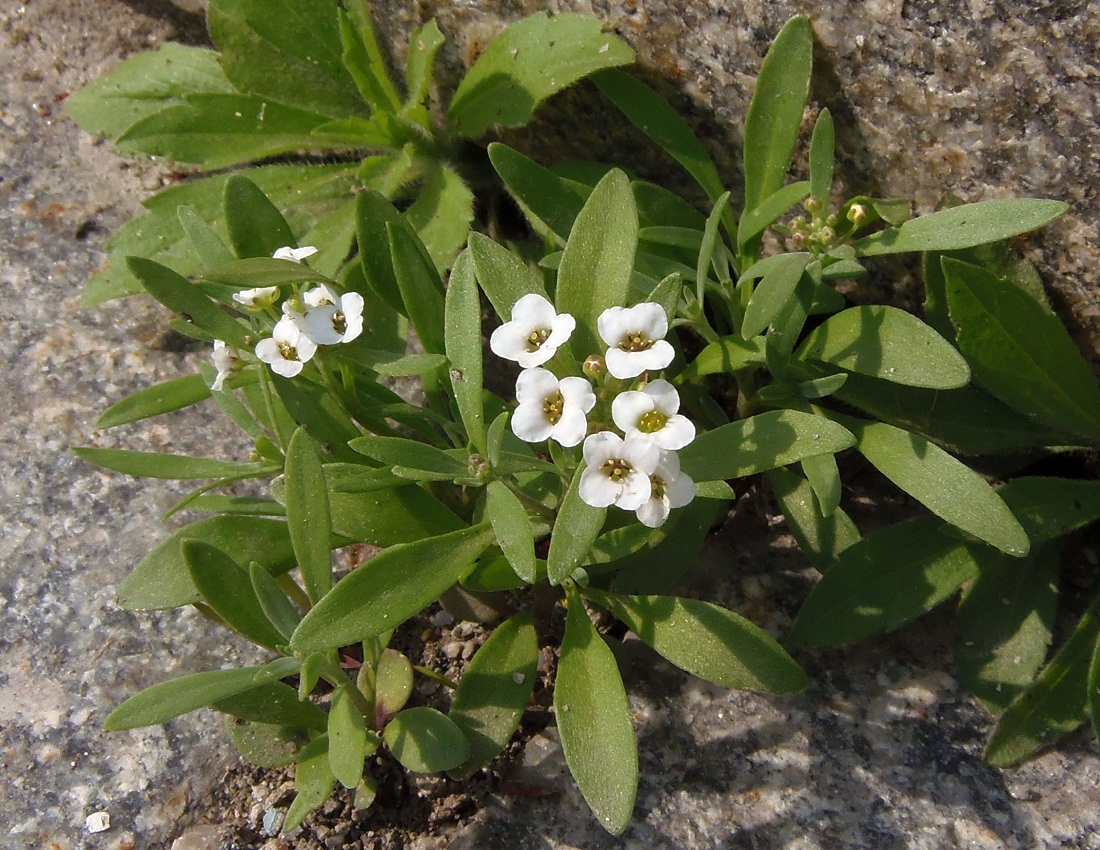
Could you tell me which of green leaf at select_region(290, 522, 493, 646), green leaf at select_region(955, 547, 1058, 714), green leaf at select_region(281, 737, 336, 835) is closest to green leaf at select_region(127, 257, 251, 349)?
green leaf at select_region(290, 522, 493, 646)

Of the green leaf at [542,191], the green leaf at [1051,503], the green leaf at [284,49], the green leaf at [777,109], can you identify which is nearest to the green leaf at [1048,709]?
the green leaf at [1051,503]

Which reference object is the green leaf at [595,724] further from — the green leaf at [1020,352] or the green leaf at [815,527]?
the green leaf at [1020,352]

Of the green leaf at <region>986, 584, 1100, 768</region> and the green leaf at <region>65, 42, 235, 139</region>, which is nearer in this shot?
the green leaf at <region>986, 584, 1100, 768</region>

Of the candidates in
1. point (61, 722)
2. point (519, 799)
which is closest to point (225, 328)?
point (61, 722)

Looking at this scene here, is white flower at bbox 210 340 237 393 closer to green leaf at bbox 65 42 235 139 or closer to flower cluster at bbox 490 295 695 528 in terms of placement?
flower cluster at bbox 490 295 695 528

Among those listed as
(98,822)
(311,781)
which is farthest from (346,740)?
(98,822)

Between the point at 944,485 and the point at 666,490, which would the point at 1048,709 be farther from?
the point at 666,490

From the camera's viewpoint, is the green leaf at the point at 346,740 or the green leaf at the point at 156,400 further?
the green leaf at the point at 156,400

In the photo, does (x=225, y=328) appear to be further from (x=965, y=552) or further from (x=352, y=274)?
(x=965, y=552)
